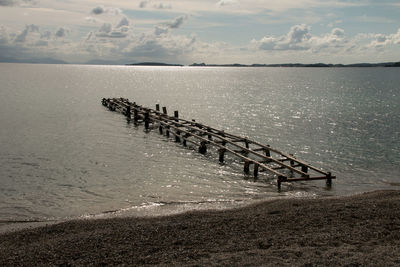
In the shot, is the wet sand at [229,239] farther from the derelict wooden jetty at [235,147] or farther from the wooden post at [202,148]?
the wooden post at [202,148]

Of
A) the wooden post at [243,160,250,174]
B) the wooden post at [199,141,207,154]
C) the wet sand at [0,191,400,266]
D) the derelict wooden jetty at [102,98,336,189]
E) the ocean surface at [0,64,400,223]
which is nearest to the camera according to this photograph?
the wet sand at [0,191,400,266]

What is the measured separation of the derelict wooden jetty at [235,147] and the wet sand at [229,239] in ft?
16.4

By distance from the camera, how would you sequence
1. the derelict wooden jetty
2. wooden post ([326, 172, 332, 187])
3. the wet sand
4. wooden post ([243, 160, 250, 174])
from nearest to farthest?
the wet sand
wooden post ([326, 172, 332, 187])
the derelict wooden jetty
wooden post ([243, 160, 250, 174])

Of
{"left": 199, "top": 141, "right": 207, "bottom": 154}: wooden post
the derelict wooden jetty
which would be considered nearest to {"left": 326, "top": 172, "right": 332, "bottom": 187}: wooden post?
the derelict wooden jetty

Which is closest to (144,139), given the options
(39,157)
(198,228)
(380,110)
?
(39,157)

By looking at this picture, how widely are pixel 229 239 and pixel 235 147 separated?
15.4m

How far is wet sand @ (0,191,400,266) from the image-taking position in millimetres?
7898

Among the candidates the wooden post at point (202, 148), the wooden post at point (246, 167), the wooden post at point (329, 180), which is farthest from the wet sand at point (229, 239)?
the wooden post at point (202, 148)

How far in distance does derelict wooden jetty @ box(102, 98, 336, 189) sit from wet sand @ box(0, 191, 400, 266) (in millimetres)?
4999

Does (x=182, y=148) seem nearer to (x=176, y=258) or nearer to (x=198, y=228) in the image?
(x=198, y=228)

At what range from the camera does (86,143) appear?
24359mm

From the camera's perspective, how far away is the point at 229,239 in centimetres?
914

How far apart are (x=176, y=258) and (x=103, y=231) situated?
283cm

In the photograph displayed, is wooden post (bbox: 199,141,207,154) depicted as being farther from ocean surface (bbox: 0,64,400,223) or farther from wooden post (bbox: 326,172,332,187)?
wooden post (bbox: 326,172,332,187)
